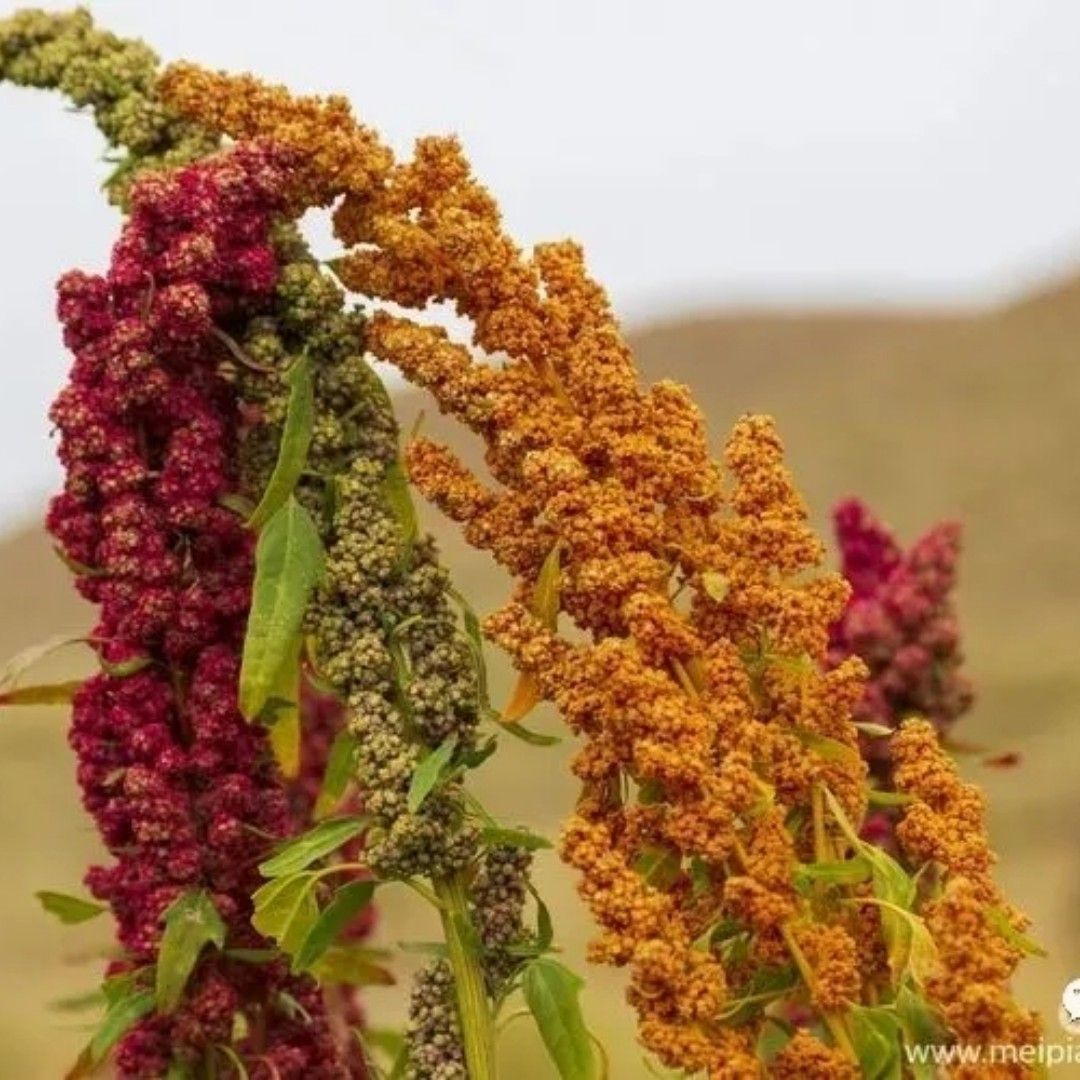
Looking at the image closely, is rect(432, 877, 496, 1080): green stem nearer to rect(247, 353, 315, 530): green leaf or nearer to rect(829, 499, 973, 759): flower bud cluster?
rect(247, 353, 315, 530): green leaf

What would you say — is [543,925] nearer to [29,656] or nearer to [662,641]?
[662,641]

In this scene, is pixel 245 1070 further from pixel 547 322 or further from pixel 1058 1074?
pixel 1058 1074

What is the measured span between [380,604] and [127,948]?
0.38 meters

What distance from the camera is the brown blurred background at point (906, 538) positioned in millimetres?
5520

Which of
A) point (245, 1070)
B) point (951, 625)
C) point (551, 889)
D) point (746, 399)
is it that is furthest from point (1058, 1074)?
point (746, 399)

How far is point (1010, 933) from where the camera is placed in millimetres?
1639

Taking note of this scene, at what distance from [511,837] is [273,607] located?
0.77ft

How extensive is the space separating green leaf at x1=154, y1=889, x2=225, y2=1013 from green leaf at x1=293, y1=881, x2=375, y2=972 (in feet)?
0.23

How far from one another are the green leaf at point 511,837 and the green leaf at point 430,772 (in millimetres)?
55

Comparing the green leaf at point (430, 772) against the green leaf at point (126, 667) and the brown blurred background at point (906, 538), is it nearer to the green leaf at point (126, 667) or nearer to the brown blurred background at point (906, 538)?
the green leaf at point (126, 667)

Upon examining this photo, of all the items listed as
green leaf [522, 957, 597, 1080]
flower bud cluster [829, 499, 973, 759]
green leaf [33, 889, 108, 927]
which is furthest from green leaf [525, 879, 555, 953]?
flower bud cluster [829, 499, 973, 759]

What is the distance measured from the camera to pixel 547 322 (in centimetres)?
171

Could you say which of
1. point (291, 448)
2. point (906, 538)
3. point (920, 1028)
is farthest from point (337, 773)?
point (906, 538)

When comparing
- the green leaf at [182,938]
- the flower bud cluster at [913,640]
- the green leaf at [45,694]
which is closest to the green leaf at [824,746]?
the green leaf at [182,938]
